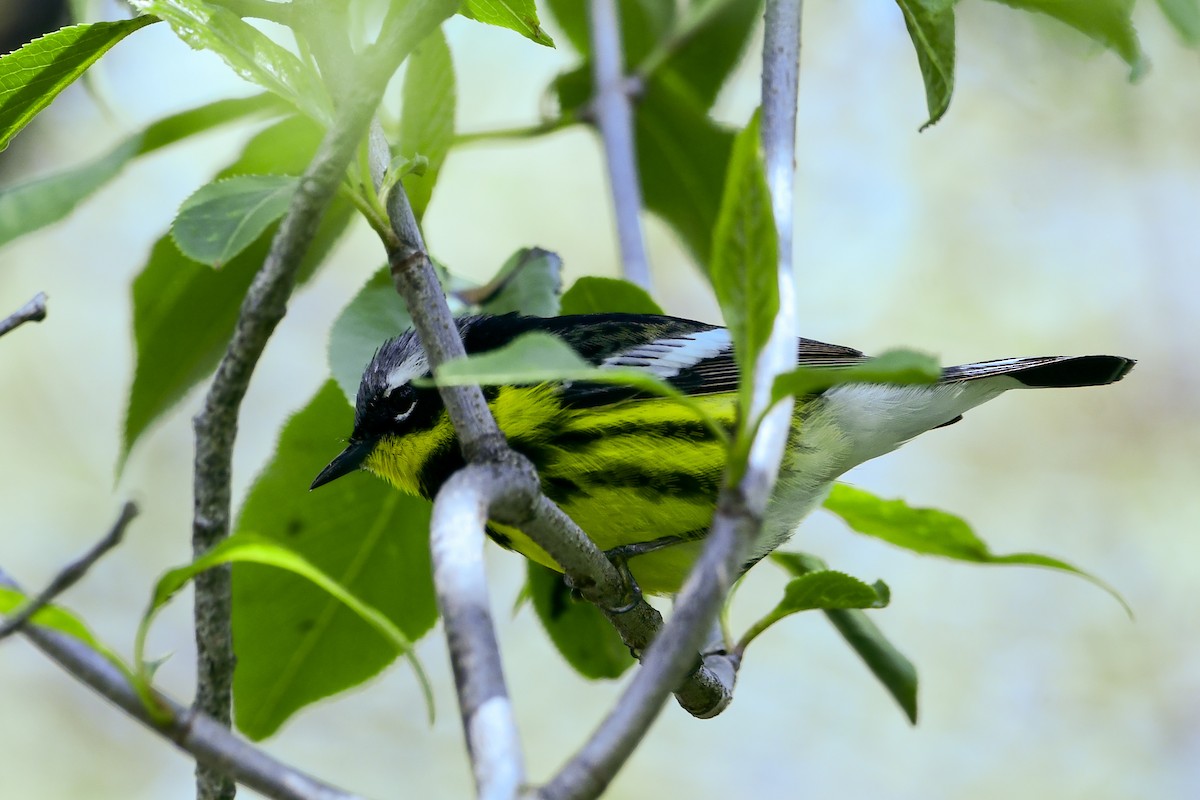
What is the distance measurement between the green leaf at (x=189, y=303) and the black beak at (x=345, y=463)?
0.27 m

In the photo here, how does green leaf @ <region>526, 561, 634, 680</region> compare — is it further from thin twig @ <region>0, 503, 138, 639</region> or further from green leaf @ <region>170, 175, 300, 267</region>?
thin twig @ <region>0, 503, 138, 639</region>

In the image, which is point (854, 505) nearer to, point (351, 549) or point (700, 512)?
point (700, 512)

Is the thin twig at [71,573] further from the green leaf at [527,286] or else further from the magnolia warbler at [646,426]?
the green leaf at [527,286]

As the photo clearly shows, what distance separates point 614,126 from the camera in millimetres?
2357

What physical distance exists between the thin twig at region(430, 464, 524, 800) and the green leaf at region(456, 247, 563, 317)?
3.40ft

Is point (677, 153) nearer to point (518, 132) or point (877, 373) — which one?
point (518, 132)

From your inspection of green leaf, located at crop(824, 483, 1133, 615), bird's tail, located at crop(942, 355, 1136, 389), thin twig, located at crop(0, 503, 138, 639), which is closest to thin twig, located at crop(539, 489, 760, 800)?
thin twig, located at crop(0, 503, 138, 639)

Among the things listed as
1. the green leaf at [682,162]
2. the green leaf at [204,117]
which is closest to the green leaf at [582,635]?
the green leaf at [682,162]

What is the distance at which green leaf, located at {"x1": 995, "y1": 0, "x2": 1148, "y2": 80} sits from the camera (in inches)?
59.2

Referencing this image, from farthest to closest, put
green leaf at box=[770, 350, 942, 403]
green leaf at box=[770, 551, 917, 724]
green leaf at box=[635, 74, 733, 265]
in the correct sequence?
green leaf at box=[635, 74, 733, 265]
green leaf at box=[770, 551, 917, 724]
green leaf at box=[770, 350, 942, 403]

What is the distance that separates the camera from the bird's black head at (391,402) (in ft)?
6.38

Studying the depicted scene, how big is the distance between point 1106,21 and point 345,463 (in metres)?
1.27

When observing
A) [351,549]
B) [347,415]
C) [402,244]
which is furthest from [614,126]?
[402,244]

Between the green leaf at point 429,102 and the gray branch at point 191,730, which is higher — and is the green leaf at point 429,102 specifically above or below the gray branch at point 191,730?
above
